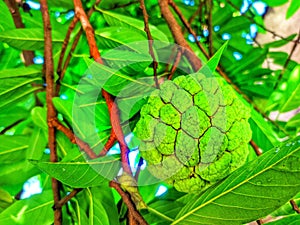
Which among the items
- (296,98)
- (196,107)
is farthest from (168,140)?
(296,98)

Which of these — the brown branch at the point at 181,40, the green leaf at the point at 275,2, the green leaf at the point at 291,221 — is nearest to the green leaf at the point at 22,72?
the brown branch at the point at 181,40

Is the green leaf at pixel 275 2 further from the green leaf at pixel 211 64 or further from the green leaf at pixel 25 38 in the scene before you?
the green leaf at pixel 211 64

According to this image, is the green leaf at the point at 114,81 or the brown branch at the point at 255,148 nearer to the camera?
the green leaf at the point at 114,81

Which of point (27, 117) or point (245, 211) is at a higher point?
point (27, 117)

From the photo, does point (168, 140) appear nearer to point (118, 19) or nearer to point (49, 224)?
point (49, 224)

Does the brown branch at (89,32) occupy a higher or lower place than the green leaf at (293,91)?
higher

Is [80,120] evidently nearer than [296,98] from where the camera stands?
Yes

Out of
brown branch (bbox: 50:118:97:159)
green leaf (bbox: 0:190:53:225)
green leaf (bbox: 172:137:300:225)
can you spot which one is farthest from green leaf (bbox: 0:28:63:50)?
green leaf (bbox: 172:137:300:225)
